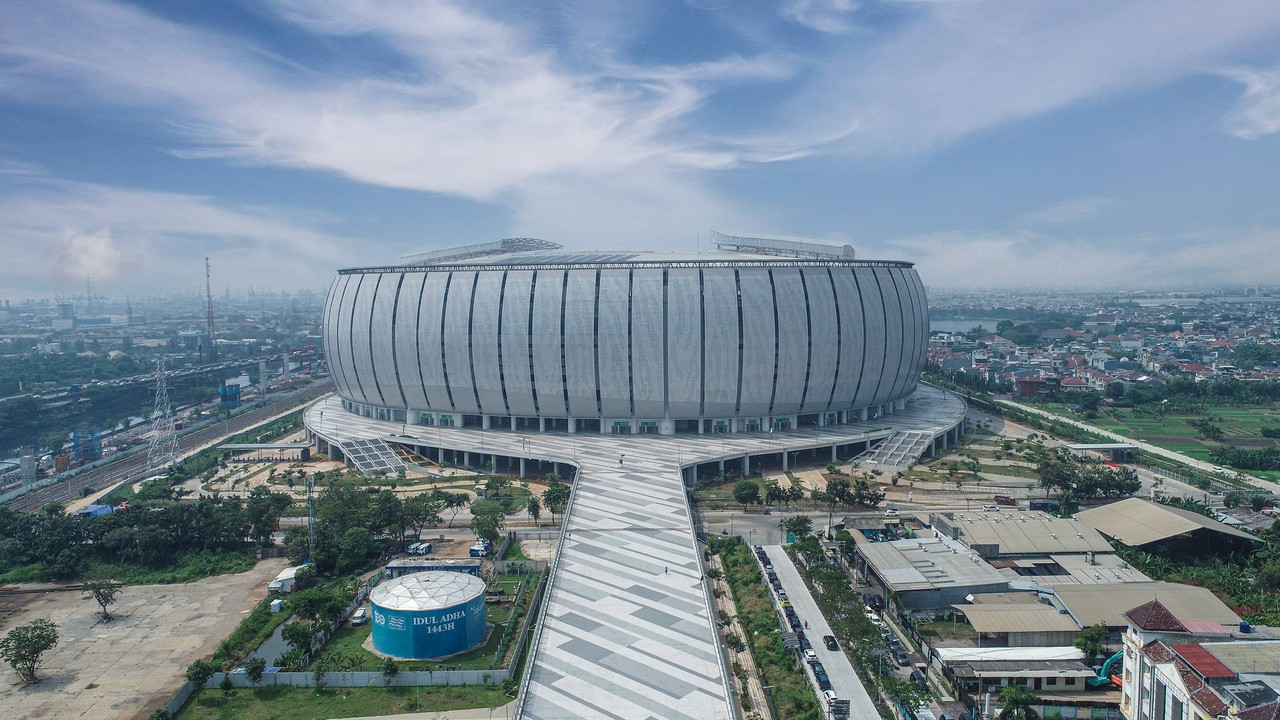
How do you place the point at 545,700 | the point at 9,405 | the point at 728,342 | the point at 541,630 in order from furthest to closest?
the point at 9,405
the point at 728,342
the point at 541,630
the point at 545,700

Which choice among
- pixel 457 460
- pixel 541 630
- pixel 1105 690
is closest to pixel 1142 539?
pixel 1105 690

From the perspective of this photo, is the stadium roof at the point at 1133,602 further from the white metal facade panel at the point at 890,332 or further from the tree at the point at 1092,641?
the white metal facade panel at the point at 890,332

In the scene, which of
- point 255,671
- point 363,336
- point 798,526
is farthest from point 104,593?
point 363,336

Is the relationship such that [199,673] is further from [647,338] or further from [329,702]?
[647,338]

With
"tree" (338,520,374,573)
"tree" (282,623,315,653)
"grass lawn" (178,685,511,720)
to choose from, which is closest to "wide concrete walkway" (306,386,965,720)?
"grass lawn" (178,685,511,720)

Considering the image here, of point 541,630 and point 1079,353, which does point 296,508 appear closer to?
point 541,630

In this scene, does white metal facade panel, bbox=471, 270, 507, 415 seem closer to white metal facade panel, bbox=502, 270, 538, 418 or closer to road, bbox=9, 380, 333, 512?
white metal facade panel, bbox=502, 270, 538, 418

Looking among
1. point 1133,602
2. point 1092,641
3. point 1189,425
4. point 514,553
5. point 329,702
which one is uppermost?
point 1133,602
